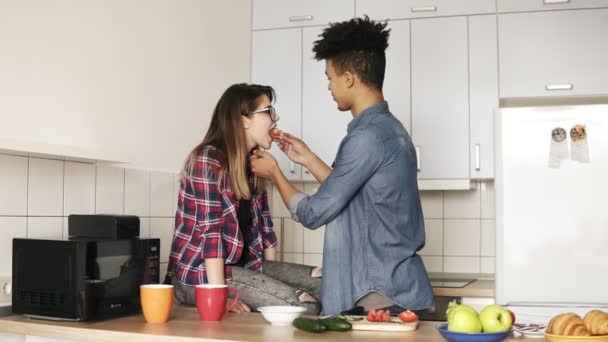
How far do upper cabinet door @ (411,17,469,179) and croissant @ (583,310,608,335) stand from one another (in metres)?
2.02

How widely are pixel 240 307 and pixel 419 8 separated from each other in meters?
2.00

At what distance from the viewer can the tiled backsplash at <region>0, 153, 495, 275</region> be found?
7.91 ft

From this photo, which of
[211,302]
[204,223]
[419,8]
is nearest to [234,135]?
[204,223]

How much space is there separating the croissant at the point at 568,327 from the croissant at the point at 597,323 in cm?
1

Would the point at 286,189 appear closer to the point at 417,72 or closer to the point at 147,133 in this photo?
the point at 147,133

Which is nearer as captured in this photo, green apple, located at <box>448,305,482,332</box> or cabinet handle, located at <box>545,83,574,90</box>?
green apple, located at <box>448,305,482,332</box>

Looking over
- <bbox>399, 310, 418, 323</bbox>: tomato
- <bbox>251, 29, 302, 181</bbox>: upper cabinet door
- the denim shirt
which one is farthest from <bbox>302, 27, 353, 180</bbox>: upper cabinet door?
<bbox>399, 310, 418, 323</bbox>: tomato

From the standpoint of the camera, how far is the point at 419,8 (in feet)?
12.5

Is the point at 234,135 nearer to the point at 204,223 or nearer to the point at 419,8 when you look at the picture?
the point at 204,223

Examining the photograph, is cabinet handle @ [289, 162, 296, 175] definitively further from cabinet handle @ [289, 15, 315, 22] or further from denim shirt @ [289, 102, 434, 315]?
denim shirt @ [289, 102, 434, 315]

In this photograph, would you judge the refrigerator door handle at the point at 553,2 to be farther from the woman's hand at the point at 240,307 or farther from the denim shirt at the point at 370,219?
the woman's hand at the point at 240,307

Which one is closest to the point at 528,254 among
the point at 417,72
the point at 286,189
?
the point at 417,72

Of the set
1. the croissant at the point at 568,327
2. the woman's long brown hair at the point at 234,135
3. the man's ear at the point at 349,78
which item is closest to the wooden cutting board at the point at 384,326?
the croissant at the point at 568,327

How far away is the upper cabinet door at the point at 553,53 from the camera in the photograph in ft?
11.8
